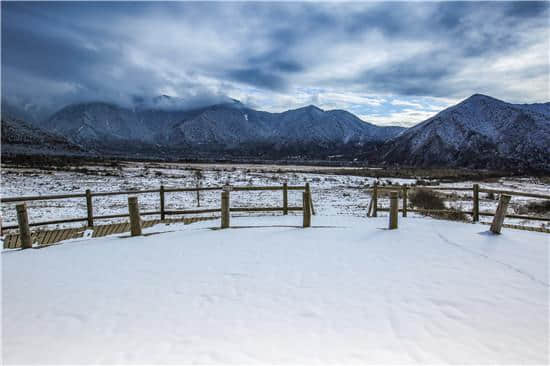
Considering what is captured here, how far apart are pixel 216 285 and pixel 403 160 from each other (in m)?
123

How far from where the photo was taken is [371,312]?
164 inches

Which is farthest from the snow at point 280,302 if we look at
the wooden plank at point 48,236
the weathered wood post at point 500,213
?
the wooden plank at point 48,236

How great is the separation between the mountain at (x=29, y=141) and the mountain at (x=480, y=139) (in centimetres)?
10951

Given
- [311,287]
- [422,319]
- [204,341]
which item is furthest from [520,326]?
[204,341]

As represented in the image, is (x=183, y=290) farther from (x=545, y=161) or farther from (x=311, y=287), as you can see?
(x=545, y=161)

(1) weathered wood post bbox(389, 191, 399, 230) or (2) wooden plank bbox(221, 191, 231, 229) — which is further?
(2) wooden plank bbox(221, 191, 231, 229)

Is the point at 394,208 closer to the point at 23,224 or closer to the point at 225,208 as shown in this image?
the point at 225,208

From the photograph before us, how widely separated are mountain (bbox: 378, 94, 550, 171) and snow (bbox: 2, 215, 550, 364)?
301 feet

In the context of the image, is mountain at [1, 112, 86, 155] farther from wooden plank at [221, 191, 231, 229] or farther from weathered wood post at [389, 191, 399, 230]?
weathered wood post at [389, 191, 399, 230]

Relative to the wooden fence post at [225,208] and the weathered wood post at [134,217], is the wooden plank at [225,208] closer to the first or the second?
the wooden fence post at [225,208]

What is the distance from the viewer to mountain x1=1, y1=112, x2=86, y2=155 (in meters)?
82.1

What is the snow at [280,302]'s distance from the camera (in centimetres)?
343

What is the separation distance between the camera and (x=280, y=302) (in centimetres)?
447

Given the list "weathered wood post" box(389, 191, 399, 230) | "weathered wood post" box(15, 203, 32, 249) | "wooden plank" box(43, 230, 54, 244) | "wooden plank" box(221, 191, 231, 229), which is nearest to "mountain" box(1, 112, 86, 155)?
"wooden plank" box(43, 230, 54, 244)
